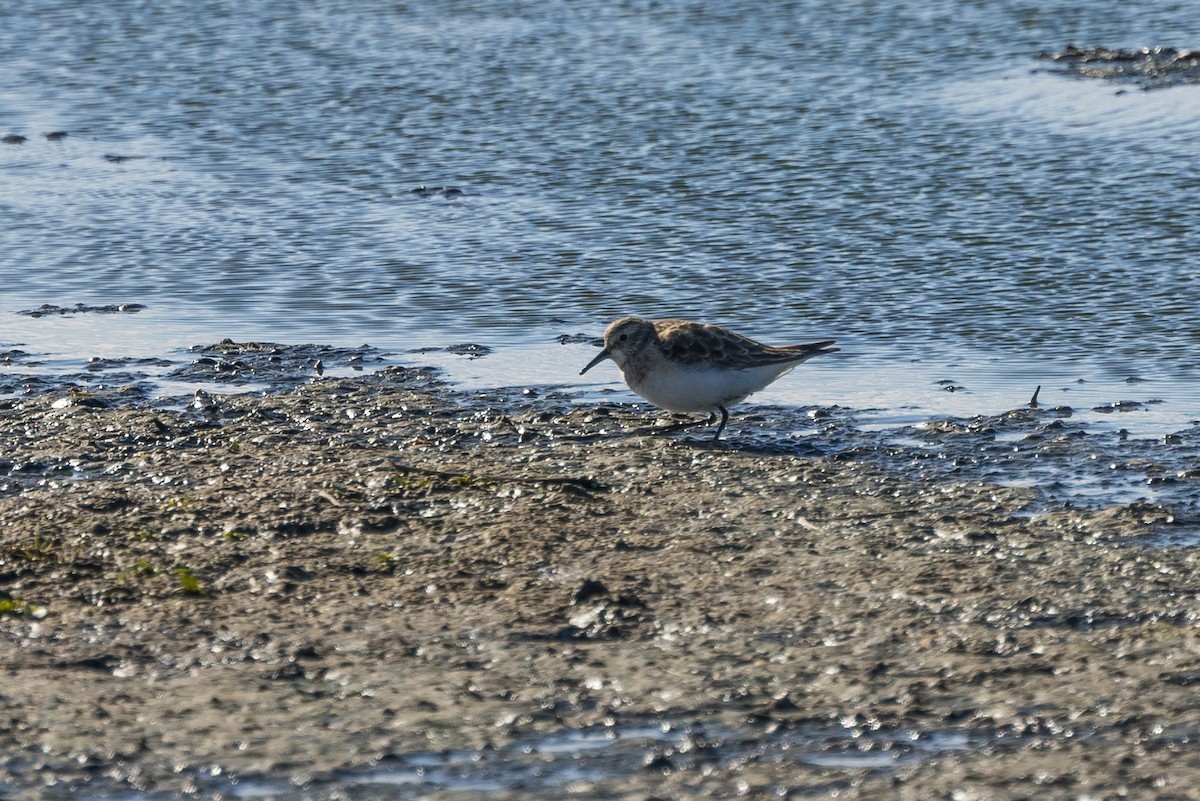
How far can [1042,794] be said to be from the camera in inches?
200

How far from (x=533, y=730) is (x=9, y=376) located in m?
5.37

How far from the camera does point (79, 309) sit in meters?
11.3

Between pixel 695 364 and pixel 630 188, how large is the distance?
5.30 meters

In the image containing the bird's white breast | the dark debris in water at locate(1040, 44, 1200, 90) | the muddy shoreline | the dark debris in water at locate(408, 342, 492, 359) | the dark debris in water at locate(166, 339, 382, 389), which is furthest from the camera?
the dark debris in water at locate(1040, 44, 1200, 90)

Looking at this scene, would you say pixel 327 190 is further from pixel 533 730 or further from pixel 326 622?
pixel 533 730

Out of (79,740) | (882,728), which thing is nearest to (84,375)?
(79,740)

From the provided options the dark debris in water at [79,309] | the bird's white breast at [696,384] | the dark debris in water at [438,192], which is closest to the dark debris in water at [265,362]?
the dark debris in water at [79,309]

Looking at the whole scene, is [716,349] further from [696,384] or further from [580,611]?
[580,611]

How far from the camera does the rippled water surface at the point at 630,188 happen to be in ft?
35.3

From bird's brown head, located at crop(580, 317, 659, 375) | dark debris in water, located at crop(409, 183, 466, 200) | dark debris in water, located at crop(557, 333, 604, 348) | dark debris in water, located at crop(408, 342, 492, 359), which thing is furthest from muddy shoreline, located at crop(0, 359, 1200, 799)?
dark debris in water, located at crop(409, 183, 466, 200)

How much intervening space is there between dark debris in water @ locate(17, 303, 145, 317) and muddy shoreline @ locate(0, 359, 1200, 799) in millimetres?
2261

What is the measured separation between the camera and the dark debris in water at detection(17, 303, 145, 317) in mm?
11219

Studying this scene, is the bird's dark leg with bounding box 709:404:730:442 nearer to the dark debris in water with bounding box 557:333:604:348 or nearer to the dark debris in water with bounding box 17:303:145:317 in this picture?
the dark debris in water with bounding box 557:333:604:348

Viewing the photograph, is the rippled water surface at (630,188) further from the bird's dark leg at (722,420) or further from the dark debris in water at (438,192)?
the bird's dark leg at (722,420)
